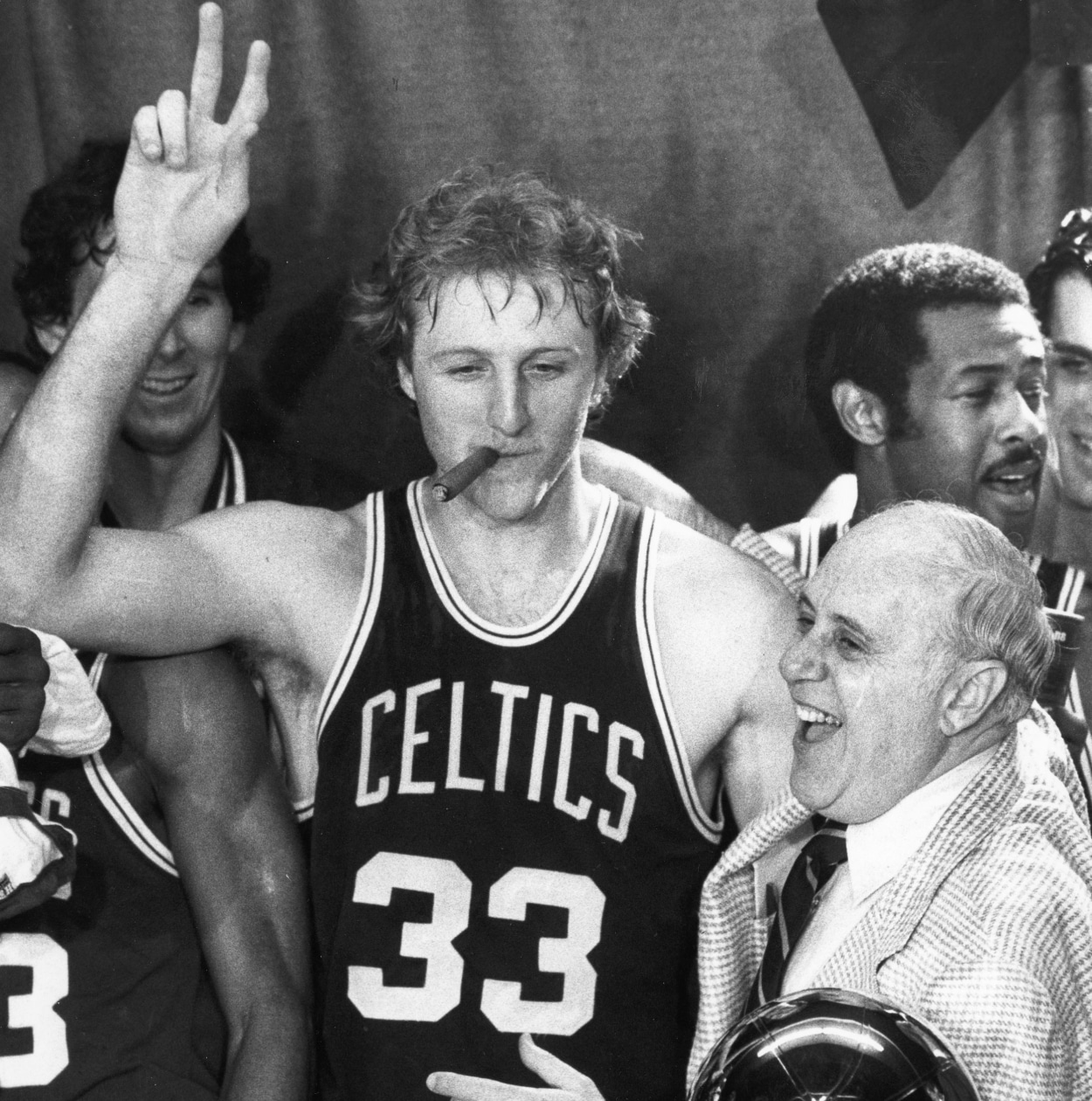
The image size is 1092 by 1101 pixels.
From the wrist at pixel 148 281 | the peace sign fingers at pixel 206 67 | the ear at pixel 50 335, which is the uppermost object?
the peace sign fingers at pixel 206 67

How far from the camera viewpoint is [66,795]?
226cm

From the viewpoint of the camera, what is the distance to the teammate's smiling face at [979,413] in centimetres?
252

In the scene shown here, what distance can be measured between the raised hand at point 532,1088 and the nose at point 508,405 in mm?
750

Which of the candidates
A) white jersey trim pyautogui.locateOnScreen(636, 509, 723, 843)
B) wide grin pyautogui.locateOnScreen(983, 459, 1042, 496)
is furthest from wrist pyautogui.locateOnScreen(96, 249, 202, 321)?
wide grin pyautogui.locateOnScreen(983, 459, 1042, 496)

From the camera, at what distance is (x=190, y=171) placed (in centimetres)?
211

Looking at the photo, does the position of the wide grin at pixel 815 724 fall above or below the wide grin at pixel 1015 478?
below

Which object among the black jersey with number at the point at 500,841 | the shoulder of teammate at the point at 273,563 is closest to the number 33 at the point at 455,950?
the black jersey with number at the point at 500,841

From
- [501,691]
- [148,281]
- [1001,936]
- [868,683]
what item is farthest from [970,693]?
[148,281]

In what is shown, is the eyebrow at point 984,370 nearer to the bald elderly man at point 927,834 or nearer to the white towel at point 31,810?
the bald elderly man at point 927,834

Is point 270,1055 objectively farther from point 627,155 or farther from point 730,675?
point 627,155

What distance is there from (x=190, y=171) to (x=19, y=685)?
2.09 feet

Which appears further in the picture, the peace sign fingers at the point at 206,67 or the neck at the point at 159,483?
the neck at the point at 159,483

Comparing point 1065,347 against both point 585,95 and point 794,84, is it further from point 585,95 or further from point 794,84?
point 585,95

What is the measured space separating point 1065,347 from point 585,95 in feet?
2.60
